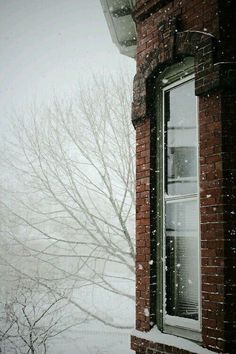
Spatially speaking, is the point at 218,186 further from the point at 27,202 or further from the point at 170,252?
the point at 27,202

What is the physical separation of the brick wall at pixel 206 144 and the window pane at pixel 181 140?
0.21 meters

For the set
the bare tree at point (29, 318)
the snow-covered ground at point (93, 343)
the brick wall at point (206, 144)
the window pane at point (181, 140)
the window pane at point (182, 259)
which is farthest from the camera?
the snow-covered ground at point (93, 343)

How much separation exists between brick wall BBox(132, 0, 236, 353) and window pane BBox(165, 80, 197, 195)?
8.4 inches

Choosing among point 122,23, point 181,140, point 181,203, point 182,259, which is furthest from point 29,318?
point 181,140

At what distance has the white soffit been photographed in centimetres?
566

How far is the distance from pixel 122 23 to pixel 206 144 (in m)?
3.61

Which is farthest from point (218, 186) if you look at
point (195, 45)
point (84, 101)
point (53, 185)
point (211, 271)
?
point (84, 101)

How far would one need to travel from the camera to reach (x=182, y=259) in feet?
11.5

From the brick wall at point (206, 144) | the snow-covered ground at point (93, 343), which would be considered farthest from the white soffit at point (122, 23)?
the snow-covered ground at point (93, 343)

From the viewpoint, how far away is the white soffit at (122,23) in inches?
223

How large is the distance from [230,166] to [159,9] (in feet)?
7.47

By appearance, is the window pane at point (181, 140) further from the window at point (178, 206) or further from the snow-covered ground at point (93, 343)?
the snow-covered ground at point (93, 343)

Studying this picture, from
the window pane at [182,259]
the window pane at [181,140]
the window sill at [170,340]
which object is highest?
the window pane at [181,140]

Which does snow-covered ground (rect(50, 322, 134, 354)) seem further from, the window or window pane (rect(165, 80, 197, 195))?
window pane (rect(165, 80, 197, 195))
